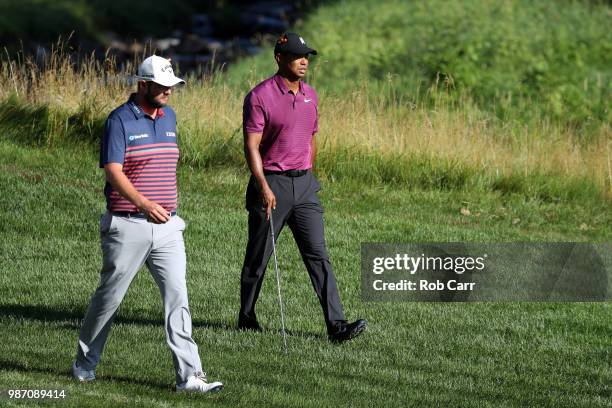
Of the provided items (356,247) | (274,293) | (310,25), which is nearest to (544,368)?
(274,293)

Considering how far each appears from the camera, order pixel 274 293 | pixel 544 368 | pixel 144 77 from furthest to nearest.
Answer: pixel 274 293
pixel 544 368
pixel 144 77

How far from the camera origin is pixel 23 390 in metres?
7.58

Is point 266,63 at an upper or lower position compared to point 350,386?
lower

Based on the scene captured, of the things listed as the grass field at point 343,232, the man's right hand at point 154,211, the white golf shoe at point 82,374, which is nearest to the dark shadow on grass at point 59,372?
the grass field at point 343,232

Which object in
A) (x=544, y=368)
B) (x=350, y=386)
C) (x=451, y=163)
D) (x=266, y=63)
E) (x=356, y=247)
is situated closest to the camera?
(x=350, y=386)

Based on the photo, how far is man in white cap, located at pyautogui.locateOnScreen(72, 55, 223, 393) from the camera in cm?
752

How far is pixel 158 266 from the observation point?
7699mm

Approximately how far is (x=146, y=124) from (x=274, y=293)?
13.3 feet

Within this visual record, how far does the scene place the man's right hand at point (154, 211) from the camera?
7398 millimetres

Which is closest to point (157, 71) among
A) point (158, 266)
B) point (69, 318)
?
point (158, 266)

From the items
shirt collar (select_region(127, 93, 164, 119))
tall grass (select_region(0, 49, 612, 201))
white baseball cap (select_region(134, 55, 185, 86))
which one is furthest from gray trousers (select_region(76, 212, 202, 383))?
tall grass (select_region(0, 49, 612, 201))

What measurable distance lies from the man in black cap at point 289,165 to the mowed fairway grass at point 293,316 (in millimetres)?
437

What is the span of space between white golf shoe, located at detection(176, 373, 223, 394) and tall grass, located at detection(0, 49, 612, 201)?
25.1ft

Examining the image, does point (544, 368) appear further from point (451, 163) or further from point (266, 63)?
point (266, 63)
